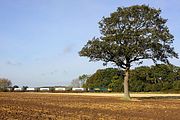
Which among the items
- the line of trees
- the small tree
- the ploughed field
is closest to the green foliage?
the small tree

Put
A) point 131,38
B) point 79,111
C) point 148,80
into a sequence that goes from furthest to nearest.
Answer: point 148,80, point 131,38, point 79,111

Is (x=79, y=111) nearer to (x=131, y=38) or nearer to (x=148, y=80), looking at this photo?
(x=131, y=38)

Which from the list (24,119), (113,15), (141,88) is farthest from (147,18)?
(141,88)

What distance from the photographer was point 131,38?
185ft

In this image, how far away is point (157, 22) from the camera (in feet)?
188

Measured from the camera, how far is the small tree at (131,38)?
2217 inches

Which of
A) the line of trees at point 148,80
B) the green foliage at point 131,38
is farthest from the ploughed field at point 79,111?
the line of trees at point 148,80

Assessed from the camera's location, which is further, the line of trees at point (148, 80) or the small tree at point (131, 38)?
the line of trees at point (148, 80)

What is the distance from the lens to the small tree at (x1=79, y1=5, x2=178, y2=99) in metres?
56.3

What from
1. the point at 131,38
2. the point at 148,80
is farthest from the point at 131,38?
the point at 148,80

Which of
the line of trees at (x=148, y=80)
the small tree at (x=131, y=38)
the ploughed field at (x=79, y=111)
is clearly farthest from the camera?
the line of trees at (x=148, y=80)

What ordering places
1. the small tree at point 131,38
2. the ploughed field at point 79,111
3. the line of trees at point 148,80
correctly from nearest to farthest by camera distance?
the ploughed field at point 79,111 < the small tree at point 131,38 < the line of trees at point 148,80

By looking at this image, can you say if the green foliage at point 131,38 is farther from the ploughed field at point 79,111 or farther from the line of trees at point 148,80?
the line of trees at point 148,80

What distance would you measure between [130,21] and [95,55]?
7.44 metres
